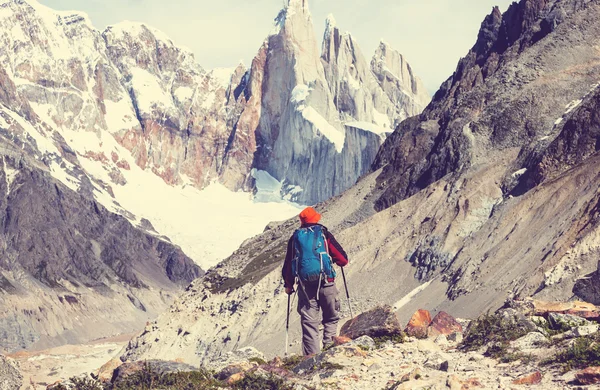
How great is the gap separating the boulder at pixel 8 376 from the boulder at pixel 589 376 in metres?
12.4

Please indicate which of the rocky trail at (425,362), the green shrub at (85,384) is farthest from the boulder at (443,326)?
the green shrub at (85,384)

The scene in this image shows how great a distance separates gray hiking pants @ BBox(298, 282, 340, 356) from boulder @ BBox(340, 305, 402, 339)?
20.9 inches

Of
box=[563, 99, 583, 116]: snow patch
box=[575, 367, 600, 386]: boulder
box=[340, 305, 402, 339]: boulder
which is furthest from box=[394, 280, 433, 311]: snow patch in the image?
box=[575, 367, 600, 386]: boulder

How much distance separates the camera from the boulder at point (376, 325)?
66.3ft

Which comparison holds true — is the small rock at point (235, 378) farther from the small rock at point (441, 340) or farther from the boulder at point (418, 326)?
the boulder at point (418, 326)

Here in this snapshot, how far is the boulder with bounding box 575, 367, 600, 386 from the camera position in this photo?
47.6ft

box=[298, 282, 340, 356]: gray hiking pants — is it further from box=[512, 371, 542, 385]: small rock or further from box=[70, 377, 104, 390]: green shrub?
box=[512, 371, 542, 385]: small rock

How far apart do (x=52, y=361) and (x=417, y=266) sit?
7216cm

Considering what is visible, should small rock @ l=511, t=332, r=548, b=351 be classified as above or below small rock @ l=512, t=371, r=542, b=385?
above

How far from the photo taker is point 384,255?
61594 mm

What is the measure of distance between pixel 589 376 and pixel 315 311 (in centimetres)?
673

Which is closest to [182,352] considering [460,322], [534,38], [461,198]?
[461,198]

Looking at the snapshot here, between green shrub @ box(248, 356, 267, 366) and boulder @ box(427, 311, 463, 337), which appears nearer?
green shrub @ box(248, 356, 267, 366)

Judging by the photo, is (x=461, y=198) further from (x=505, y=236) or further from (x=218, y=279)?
(x=218, y=279)
